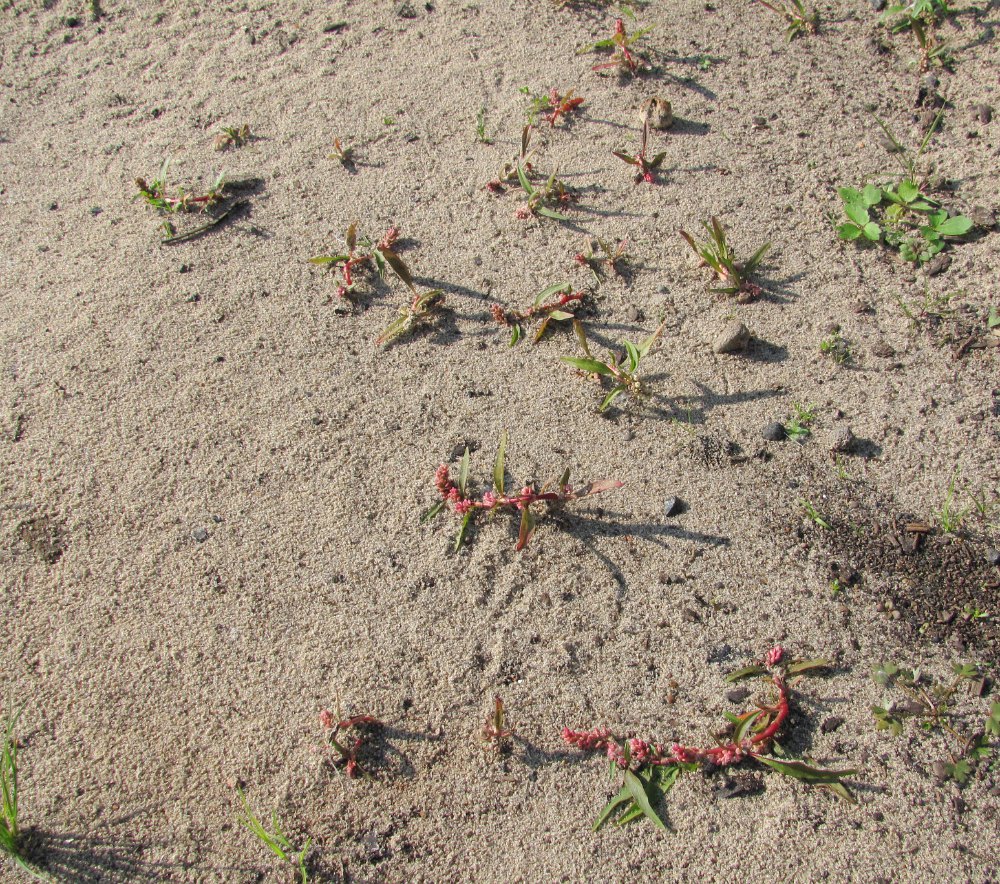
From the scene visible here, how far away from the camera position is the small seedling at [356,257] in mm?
3016

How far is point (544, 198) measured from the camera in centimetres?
319

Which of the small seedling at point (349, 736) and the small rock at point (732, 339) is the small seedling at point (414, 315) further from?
the small seedling at point (349, 736)

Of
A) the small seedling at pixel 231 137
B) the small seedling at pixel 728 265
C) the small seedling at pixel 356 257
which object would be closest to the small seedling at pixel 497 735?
the small seedling at pixel 356 257

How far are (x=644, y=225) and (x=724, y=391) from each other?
0.79 m

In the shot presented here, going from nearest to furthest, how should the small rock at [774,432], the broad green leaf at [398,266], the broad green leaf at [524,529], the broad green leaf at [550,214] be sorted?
the broad green leaf at [524,529] → the small rock at [774,432] → the broad green leaf at [398,266] → the broad green leaf at [550,214]

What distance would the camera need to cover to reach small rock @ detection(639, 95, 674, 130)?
131 inches

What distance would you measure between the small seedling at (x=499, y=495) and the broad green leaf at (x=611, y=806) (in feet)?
2.40

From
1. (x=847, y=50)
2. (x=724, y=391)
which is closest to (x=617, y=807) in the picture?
(x=724, y=391)

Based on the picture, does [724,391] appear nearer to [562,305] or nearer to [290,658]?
[562,305]

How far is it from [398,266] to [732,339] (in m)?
1.18

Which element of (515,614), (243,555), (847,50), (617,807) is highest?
(847,50)

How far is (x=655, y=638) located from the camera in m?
2.30

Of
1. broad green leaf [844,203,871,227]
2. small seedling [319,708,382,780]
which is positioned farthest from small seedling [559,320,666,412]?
small seedling [319,708,382,780]

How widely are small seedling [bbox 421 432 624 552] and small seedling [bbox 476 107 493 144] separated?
1.52m
